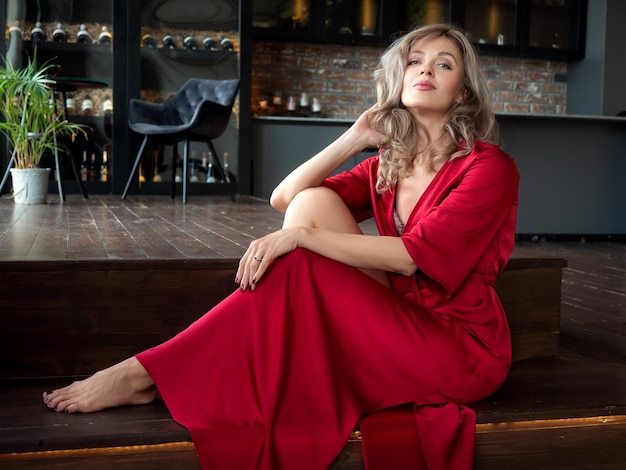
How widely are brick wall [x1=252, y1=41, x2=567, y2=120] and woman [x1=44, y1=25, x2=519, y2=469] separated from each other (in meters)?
5.17

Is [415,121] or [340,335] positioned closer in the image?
[340,335]

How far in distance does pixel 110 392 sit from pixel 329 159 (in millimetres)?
792

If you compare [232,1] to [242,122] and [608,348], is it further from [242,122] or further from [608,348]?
[608,348]

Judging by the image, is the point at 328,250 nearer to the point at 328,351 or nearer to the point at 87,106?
the point at 328,351

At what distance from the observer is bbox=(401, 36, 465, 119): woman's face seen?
1.94 metres

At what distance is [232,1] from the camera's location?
257 inches

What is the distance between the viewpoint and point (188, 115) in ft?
19.8

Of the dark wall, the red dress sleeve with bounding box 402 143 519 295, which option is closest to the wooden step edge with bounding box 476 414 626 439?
the red dress sleeve with bounding box 402 143 519 295

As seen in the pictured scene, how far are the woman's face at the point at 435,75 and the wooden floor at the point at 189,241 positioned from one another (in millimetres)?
681

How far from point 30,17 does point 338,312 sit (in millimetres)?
5355

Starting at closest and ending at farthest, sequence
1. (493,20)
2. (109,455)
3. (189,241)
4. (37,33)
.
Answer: (109,455) < (189,241) < (37,33) < (493,20)

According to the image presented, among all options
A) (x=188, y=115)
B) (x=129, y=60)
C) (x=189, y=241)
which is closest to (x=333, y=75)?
(x=188, y=115)

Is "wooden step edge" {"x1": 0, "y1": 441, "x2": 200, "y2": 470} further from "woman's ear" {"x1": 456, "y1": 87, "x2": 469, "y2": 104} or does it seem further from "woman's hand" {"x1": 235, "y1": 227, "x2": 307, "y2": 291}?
"woman's ear" {"x1": 456, "y1": 87, "x2": 469, "y2": 104}

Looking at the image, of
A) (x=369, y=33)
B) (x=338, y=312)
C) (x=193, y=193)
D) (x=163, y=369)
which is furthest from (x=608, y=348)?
(x=369, y=33)
